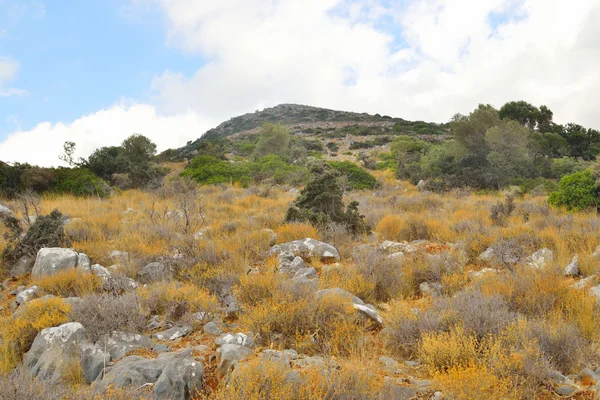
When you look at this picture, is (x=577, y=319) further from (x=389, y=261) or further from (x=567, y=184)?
(x=567, y=184)

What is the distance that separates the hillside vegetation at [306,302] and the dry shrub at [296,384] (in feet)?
0.05

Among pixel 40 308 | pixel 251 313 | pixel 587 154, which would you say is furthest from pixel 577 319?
pixel 587 154

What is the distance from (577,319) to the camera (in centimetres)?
379

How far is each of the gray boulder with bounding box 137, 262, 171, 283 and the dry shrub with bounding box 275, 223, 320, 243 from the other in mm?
2609

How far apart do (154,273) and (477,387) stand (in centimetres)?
475

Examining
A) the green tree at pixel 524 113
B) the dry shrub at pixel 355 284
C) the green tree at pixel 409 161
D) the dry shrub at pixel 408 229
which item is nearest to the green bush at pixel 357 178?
the green tree at pixel 409 161

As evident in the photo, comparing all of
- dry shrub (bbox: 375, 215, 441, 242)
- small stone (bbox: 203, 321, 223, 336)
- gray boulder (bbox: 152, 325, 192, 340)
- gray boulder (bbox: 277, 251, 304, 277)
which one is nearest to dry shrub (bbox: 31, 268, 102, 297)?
gray boulder (bbox: 152, 325, 192, 340)

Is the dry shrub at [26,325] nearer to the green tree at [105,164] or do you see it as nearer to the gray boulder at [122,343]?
the gray boulder at [122,343]

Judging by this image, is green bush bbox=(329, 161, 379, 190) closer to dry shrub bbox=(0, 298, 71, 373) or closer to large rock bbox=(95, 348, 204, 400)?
dry shrub bbox=(0, 298, 71, 373)

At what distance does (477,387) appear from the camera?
2551 millimetres

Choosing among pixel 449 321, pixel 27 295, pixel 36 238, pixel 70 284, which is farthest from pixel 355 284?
pixel 36 238

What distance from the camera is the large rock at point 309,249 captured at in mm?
6938

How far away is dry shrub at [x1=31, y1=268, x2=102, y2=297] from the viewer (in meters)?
5.08

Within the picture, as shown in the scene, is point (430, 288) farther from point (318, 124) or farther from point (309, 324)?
point (318, 124)
